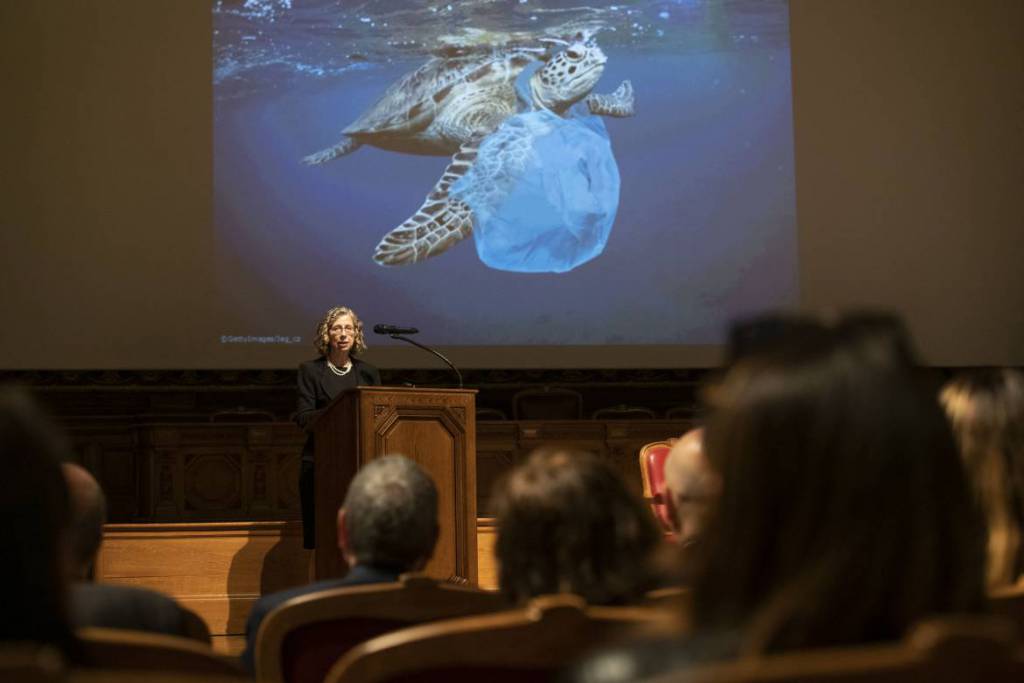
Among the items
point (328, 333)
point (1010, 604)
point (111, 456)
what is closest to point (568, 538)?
point (1010, 604)

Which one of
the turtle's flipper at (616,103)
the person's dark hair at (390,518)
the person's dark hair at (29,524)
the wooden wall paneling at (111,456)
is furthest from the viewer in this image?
the wooden wall paneling at (111,456)

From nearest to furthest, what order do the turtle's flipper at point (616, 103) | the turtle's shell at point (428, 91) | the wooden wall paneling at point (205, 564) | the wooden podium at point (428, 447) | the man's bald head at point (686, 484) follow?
the man's bald head at point (686, 484)
the wooden podium at point (428, 447)
the wooden wall paneling at point (205, 564)
the turtle's shell at point (428, 91)
the turtle's flipper at point (616, 103)

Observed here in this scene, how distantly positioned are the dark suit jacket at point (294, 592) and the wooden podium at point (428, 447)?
105 inches

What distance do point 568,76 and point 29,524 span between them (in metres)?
7.46

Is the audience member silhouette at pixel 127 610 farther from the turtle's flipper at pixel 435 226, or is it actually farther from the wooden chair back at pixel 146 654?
the turtle's flipper at pixel 435 226

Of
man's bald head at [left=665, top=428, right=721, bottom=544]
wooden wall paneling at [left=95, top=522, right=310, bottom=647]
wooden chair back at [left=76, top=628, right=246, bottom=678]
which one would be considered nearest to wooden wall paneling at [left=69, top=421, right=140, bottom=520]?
wooden wall paneling at [left=95, top=522, right=310, bottom=647]

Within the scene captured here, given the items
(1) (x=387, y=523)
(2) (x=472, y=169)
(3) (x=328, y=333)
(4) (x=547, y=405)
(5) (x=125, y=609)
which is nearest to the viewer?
(5) (x=125, y=609)

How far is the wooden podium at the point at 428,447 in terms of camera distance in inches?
188

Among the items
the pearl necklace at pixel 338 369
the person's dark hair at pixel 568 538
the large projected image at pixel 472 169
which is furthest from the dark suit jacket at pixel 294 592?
the large projected image at pixel 472 169

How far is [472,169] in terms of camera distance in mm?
8070

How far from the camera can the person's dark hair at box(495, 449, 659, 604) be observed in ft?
5.25

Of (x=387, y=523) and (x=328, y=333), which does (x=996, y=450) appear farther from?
(x=328, y=333)

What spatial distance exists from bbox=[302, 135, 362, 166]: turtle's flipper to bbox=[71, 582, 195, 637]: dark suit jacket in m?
6.49

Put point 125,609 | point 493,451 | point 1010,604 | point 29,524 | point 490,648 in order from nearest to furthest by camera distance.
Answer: point 29,524 < point 490,648 < point 1010,604 < point 125,609 < point 493,451
